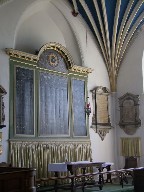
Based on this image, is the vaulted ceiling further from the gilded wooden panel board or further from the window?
the window

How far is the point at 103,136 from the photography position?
601 inches

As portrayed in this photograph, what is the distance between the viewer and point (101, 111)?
50.8 ft

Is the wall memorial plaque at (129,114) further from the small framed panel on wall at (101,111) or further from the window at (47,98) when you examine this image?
the window at (47,98)

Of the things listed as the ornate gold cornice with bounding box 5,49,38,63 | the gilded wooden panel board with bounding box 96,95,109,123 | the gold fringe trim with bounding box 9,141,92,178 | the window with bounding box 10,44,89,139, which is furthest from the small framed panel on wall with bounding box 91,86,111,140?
the ornate gold cornice with bounding box 5,49,38,63

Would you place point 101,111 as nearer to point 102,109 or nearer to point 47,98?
point 102,109

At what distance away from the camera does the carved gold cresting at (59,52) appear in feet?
39.9

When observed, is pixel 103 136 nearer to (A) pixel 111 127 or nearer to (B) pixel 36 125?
(A) pixel 111 127

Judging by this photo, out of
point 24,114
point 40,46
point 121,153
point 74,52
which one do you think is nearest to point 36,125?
point 24,114

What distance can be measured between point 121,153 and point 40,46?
6.05 meters

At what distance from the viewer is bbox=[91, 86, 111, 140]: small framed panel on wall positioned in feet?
49.5

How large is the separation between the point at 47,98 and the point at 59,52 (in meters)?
1.89

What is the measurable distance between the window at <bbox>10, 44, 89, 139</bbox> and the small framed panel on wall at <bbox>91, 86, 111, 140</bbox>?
25.0 inches

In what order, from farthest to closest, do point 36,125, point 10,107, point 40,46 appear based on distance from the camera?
point 40,46, point 36,125, point 10,107

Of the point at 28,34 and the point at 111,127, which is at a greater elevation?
the point at 28,34
